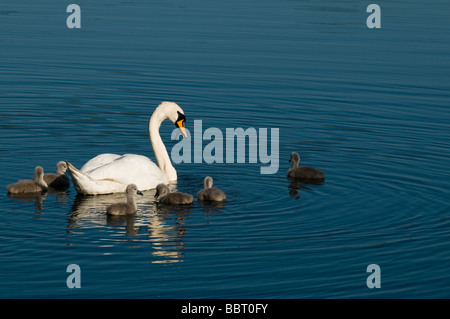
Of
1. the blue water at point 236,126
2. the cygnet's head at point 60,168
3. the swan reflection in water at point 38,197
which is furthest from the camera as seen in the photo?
the cygnet's head at point 60,168

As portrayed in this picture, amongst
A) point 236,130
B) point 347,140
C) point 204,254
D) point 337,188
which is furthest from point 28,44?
point 204,254

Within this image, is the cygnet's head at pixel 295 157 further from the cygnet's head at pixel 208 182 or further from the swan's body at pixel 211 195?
the swan's body at pixel 211 195

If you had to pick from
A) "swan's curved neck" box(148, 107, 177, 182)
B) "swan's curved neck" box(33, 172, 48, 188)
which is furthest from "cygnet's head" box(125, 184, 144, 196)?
"swan's curved neck" box(148, 107, 177, 182)

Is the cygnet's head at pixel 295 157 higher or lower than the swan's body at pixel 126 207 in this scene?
higher

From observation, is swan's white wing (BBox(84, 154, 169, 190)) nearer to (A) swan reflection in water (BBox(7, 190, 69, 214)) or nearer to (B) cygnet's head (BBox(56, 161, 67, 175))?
(A) swan reflection in water (BBox(7, 190, 69, 214))

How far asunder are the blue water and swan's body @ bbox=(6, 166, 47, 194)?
1.13 ft

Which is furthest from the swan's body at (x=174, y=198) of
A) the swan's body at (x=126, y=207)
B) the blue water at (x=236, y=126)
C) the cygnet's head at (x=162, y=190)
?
the swan's body at (x=126, y=207)

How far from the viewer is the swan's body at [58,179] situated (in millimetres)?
16109

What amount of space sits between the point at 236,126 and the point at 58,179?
574 centimetres

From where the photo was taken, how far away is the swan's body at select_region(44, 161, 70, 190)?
16.1 m

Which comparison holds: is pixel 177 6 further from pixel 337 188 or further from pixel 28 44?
pixel 337 188

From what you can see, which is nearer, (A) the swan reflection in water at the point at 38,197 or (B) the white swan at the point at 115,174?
(A) the swan reflection in water at the point at 38,197

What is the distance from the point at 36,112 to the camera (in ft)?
70.3

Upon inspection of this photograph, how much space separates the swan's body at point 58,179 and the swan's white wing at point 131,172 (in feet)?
2.49
